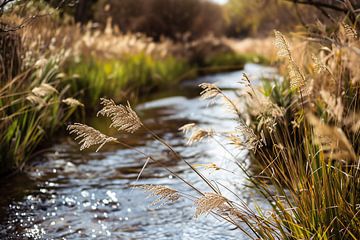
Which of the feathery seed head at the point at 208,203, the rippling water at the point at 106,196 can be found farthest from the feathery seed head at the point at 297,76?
the feathery seed head at the point at 208,203

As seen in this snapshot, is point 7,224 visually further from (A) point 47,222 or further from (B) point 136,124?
(B) point 136,124

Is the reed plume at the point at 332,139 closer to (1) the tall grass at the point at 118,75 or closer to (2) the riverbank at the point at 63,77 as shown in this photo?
(2) the riverbank at the point at 63,77

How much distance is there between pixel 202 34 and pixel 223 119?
1640 cm

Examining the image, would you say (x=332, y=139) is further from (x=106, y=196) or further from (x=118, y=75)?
(x=118, y=75)

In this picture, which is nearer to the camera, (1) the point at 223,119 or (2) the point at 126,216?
(2) the point at 126,216

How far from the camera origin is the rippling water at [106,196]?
3.73 metres

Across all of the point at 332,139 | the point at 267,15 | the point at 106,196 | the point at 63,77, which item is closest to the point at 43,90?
the point at 106,196

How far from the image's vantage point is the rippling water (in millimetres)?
3727

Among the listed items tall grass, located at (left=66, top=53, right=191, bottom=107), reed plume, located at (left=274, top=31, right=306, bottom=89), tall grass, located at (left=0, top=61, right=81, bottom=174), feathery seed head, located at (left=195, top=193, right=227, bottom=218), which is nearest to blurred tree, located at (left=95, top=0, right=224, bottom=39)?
tall grass, located at (left=66, top=53, right=191, bottom=107)

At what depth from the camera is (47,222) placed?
3.93m

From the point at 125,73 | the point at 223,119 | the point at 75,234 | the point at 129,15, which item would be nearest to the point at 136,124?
the point at 75,234

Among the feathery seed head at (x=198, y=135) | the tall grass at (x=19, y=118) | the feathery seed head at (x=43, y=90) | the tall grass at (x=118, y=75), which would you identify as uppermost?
the feathery seed head at (x=198, y=135)

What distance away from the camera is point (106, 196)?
4582mm

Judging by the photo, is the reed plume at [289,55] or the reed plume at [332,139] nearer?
the reed plume at [332,139]
